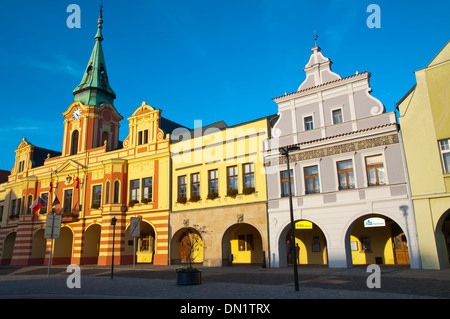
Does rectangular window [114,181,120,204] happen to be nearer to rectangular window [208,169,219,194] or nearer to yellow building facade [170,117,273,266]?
yellow building facade [170,117,273,266]

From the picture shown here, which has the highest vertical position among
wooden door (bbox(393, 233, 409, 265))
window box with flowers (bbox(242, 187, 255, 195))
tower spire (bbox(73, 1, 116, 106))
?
tower spire (bbox(73, 1, 116, 106))

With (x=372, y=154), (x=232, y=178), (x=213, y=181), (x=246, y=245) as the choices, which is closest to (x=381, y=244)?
(x=372, y=154)

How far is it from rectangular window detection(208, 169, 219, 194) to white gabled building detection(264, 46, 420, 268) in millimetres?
4635

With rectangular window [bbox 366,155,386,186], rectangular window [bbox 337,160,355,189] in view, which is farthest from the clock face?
rectangular window [bbox 366,155,386,186]

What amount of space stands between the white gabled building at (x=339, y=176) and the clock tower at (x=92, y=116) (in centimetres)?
2026

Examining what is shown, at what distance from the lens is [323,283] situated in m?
14.3

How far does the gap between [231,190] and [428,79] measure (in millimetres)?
14064

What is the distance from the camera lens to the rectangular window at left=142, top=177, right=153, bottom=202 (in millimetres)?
32281

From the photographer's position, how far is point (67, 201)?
3772cm

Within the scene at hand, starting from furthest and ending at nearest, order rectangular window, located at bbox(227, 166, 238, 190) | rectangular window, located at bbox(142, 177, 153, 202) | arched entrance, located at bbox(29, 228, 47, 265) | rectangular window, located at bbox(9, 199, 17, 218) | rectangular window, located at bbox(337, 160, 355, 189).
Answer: rectangular window, located at bbox(9, 199, 17, 218), arched entrance, located at bbox(29, 228, 47, 265), rectangular window, located at bbox(142, 177, 153, 202), rectangular window, located at bbox(227, 166, 238, 190), rectangular window, located at bbox(337, 160, 355, 189)

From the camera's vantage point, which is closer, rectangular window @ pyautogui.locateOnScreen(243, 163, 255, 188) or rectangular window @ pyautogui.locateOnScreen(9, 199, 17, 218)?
rectangular window @ pyautogui.locateOnScreen(243, 163, 255, 188)

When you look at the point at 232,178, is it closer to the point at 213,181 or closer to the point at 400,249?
the point at 213,181

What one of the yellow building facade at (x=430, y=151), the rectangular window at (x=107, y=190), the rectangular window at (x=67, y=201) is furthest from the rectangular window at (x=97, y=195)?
the yellow building facade at (x=430, y=151)

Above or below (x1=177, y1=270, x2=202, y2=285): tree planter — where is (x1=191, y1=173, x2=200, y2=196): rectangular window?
above
